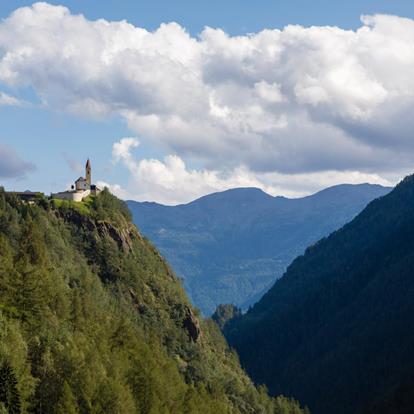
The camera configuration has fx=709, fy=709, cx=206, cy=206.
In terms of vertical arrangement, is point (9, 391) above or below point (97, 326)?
below

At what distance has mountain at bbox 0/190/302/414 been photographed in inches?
3061

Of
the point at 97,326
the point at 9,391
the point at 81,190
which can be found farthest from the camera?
the point at 81,190

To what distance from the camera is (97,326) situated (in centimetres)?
10525

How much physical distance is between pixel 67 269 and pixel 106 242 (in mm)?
29887

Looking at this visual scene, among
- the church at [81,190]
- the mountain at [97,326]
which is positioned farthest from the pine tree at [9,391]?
the church at [81,190]

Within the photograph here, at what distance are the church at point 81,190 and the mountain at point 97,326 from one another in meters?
2.83

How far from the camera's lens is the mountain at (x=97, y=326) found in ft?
255

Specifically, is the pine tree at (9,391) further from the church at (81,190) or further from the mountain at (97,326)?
the church at (81,190)

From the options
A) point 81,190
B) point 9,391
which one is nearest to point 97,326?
point 9,391

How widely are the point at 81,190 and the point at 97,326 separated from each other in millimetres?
78461

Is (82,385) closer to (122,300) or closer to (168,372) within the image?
(168,372)

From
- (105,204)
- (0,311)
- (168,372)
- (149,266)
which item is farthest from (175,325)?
(0,311)

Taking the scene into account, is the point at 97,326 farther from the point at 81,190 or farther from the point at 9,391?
the point at 81,190

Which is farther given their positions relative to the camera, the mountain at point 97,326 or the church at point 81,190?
the church at point 81,190
